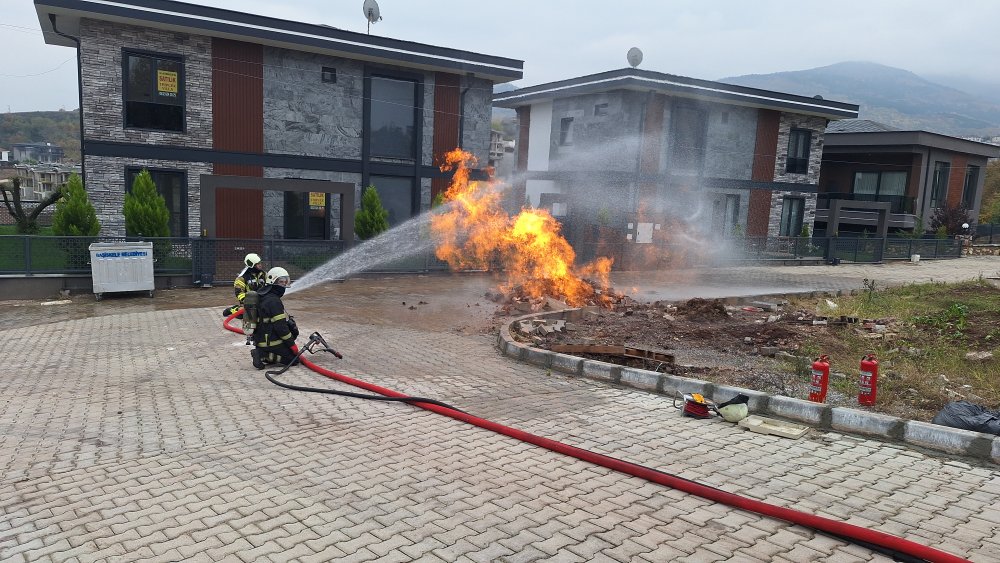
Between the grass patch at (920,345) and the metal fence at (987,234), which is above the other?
the metal fence at (987,234)

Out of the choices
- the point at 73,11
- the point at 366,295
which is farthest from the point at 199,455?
the point at 73,11

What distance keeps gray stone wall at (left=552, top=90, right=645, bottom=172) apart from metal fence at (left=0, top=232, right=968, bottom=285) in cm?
443

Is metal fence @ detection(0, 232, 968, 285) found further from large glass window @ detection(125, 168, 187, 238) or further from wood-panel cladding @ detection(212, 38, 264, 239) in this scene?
large glass window @ detection(125, 168, 187, 238)

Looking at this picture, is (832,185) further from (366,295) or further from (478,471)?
(478,471)

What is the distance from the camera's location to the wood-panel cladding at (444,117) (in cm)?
2323

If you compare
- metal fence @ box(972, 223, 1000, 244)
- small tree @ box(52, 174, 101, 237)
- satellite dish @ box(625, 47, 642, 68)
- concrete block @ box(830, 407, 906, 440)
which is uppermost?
satellite dish @ box(625, 47, 642, 68)

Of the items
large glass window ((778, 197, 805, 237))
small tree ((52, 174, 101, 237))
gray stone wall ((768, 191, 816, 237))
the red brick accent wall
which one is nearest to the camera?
small tree ((52, 174, 101, 237))

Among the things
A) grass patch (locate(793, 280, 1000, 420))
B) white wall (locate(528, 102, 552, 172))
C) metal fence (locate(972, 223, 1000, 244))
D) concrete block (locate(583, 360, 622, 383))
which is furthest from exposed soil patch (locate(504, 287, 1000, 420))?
metal fence (locate(972, 223, 1000, 244))

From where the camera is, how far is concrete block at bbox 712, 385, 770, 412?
7.04m

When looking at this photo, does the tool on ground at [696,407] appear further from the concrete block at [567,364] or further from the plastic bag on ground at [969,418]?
the plastic bag on ground at [969,418]

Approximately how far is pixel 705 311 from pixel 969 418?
23.0 ft

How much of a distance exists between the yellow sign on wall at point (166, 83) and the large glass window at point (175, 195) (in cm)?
228

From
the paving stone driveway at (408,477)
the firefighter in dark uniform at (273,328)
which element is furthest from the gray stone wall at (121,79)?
the firefighter in dark uniform at (273,328)

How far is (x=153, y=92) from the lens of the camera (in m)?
18.9
